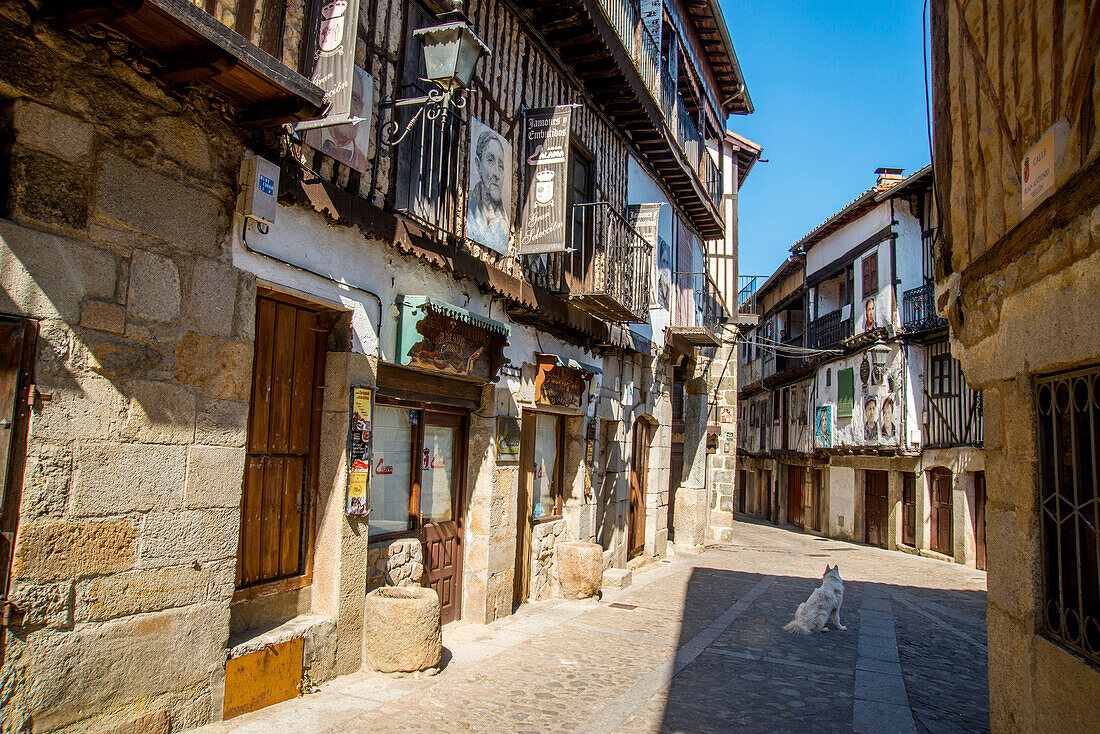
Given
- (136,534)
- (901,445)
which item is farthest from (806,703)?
(901,445)

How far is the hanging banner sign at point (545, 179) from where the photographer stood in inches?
310

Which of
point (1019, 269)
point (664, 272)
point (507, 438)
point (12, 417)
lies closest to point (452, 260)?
point (507, 438)

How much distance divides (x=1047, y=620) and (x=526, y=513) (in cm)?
594

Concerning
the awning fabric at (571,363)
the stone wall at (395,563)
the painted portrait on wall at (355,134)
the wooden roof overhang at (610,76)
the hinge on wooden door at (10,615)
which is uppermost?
the wooden roof overhang at (610,76)

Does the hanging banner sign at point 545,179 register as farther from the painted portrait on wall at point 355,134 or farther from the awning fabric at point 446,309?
the painted portrait on wall at point 355,134

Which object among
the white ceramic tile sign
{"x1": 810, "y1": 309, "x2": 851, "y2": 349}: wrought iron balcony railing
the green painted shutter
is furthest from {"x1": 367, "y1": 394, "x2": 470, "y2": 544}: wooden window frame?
{"x1": 810, "y1": 309, "x2": 851, "y2": 349}: wrought iron balcony railing

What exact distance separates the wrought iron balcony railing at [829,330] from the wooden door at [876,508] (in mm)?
4102

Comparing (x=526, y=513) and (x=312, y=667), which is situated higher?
(x=526, y=513)

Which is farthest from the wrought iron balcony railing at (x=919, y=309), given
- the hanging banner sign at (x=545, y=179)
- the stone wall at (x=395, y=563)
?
the stone wall at (x=395, y=563)

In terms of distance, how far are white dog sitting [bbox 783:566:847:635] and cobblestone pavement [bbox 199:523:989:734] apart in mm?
156

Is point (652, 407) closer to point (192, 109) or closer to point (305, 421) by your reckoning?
point (305, 421)

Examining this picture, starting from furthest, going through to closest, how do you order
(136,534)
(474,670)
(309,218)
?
(474,670) < (309,218) < (136,534)

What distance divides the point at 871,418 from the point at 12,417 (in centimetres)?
2046

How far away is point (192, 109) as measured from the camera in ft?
14.0
